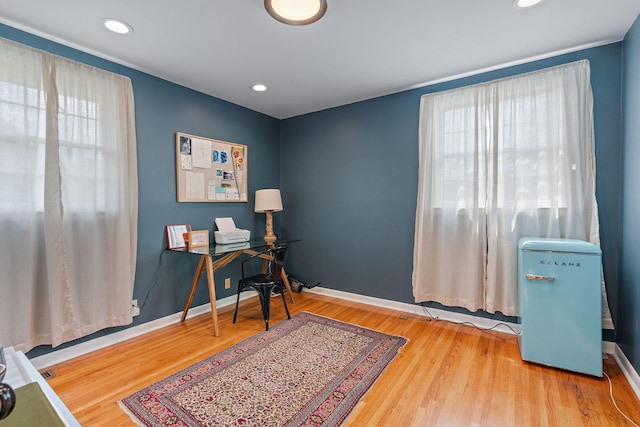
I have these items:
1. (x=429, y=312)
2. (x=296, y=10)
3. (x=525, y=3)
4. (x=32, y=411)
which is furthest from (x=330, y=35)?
(x=429, y=312)

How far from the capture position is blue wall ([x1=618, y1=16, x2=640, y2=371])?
6.32 feet

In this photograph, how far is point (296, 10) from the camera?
1848 mm

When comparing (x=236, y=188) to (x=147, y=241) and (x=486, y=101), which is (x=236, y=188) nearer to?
(x=147, y=241)

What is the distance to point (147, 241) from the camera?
279 cm

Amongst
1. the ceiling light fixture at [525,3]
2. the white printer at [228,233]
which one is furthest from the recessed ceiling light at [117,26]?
the ceiling light fixture at [525,3]

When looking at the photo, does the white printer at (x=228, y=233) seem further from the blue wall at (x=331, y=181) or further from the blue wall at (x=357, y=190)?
the blue wall at (x=357, y=190)

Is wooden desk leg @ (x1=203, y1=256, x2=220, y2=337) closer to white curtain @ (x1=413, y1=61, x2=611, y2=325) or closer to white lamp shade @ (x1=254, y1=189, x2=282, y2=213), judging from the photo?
white lamp shade @ (x1=254, y1=189, x2=282, y2=213)

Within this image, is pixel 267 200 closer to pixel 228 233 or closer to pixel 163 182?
pixel 228 233

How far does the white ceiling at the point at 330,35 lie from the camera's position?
187 cm

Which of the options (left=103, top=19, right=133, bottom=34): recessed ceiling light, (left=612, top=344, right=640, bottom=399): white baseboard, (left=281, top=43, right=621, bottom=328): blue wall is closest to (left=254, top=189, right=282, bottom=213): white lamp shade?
(left=281, top=43, right=621, bottom=328): blue wall

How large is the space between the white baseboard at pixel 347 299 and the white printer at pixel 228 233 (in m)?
0.75

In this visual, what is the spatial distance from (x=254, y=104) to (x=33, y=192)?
2316 mm

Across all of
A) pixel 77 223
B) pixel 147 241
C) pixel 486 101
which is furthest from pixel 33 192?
pixel 486 101

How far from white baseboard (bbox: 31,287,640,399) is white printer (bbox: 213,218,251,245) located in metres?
0.75
